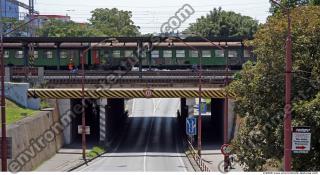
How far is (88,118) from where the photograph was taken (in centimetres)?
6312

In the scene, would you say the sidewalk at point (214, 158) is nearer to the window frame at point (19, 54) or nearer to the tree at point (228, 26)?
the window frame at point (19, 54)

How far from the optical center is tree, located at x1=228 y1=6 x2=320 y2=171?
858 inches

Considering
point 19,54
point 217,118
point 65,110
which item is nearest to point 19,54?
point 19,54

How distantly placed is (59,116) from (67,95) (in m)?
3.16

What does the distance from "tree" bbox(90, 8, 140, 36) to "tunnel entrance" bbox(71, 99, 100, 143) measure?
7196 cm

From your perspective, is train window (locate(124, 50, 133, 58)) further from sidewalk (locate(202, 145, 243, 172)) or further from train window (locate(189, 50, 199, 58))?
sidewalk (locate(202, 145, 243, 172))

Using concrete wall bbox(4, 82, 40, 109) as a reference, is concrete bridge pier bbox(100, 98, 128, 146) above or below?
below

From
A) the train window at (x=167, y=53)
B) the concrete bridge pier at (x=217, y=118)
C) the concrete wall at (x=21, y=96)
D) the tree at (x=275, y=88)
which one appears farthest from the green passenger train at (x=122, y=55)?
the tree at (x=275, y=88)

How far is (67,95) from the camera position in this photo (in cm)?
4903

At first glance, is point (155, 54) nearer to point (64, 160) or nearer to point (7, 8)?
point (64, 160)

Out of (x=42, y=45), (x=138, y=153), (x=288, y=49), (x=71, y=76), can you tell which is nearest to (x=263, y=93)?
(x=288, y=49)

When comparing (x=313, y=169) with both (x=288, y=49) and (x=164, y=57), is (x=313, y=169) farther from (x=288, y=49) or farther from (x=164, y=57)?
(x=164, y=57)

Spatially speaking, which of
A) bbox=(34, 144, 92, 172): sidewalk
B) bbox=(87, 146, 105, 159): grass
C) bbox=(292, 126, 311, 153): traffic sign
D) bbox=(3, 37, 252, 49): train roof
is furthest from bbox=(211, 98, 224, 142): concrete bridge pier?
bbox=(292, 126, 311, 153): traffic sign

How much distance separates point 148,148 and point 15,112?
13.1 meters
